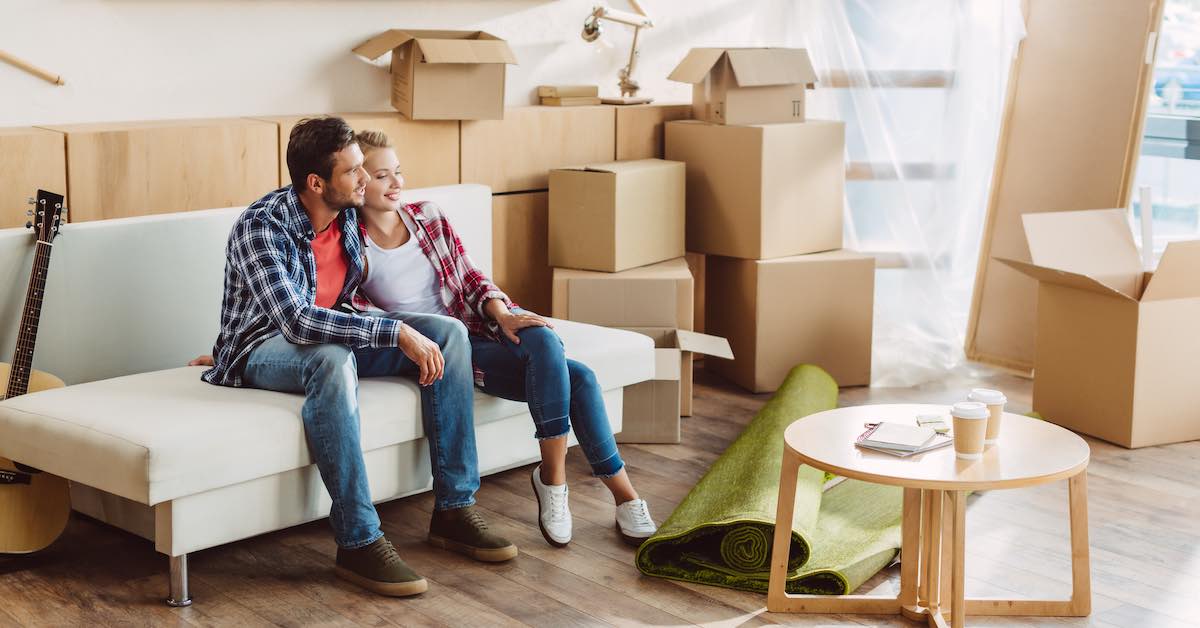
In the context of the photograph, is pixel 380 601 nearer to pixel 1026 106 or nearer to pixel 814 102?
pixel 814 102

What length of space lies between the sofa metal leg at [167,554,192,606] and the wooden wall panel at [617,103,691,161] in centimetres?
239

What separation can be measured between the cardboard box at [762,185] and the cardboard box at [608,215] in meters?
0.25

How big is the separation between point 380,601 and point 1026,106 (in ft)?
10.5

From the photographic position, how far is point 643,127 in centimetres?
464

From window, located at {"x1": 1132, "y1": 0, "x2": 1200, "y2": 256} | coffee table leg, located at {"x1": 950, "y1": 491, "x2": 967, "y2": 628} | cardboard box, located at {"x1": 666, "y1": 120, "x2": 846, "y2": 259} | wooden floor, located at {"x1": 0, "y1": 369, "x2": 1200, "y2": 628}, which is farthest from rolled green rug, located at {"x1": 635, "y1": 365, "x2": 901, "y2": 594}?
window, located at {"x1": 1132, "y1": 0, "x2": 1200, "y2": 256}

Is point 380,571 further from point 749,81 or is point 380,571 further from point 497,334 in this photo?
point 749,81

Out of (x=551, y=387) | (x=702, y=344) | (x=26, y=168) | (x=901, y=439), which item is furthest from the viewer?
(x=702, y=344)

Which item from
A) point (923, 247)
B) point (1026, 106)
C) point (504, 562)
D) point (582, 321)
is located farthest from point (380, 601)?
point (1026, 106)

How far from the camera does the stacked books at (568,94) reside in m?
4.50

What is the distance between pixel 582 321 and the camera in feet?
13.4

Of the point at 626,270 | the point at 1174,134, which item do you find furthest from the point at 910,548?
the point at 1174,134

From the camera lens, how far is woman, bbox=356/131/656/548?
9.97 ft

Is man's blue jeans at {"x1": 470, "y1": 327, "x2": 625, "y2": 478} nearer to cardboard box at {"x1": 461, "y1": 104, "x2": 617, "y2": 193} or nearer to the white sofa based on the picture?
the white sofa

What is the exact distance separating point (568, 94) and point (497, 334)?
1.55 metres
